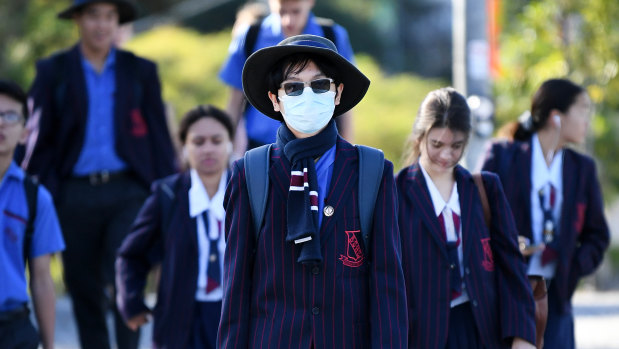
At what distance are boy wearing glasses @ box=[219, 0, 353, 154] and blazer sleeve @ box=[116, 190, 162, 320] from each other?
39.0 inches

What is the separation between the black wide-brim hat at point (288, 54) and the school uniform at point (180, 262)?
174 centimetres

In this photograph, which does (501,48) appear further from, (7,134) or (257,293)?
(257,293)

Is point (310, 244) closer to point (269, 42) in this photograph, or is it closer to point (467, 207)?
point (467, 207)

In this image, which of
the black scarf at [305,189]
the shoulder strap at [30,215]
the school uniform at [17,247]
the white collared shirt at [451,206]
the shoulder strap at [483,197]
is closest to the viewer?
the black scarf at [305,189]

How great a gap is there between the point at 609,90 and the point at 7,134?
904cm

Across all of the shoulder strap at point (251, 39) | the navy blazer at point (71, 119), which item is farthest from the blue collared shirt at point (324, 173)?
the navy blazer at point (71, 119)

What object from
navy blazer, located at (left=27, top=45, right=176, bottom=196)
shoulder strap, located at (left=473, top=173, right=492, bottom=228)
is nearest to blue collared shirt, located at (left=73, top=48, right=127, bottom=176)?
navy blazer, located at (left=27, top=45, right=176, bottom=196)

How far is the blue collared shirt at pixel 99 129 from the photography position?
22.8ft

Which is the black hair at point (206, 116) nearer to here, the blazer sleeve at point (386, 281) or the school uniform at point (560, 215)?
the school uniform at point (560, 215)

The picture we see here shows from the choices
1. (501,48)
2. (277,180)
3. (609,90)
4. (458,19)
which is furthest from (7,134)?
(501,48)

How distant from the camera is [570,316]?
246 inches

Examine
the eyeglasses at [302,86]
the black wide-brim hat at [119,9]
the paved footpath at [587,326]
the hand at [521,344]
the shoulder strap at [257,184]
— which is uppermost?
the black wide-brim hat at [119,9]

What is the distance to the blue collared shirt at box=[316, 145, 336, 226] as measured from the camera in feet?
13.3

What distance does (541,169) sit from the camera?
6227mm
